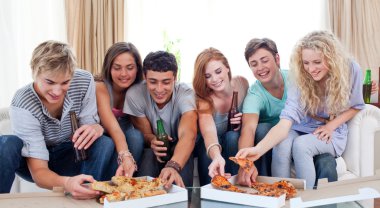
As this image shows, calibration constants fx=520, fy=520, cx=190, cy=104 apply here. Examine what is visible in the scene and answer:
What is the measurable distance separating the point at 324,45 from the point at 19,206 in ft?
5.00

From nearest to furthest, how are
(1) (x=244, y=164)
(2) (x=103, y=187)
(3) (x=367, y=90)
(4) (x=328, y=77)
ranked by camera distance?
(2) (x=103, y=187)
(1) (x=244, y=164)
(4) (x=328, y=77)
(3) (x=367, y=90)

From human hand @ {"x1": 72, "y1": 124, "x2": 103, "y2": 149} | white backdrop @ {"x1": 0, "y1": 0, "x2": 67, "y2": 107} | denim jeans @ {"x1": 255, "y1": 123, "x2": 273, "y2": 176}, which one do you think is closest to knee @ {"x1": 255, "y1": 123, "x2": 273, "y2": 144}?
denim jeans @ {"x1": 255, "y1": 123, "x2": 273, "y2": 176}

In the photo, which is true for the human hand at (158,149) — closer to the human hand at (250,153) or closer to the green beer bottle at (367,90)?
the human hand at (250,153)

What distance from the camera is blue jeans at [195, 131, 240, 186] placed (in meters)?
2.52

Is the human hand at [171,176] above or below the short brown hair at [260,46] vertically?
below

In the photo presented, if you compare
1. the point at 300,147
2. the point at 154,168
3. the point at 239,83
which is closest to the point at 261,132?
the point at 300,147

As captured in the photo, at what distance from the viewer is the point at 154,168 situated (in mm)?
2516

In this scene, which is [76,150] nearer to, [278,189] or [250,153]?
[250,153]

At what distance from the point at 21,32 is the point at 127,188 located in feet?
8.51

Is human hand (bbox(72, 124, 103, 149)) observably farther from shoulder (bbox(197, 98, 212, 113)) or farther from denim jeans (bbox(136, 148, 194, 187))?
shoulder (bbox(197, 98, 212, 113))

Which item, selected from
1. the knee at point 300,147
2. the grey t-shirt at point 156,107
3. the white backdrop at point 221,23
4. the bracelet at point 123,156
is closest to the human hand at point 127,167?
the bracelet at point 123,156

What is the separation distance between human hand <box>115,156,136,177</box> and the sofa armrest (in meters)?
1.07

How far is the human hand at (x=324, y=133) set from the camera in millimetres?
2447

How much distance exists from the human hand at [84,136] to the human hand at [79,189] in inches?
15.0
